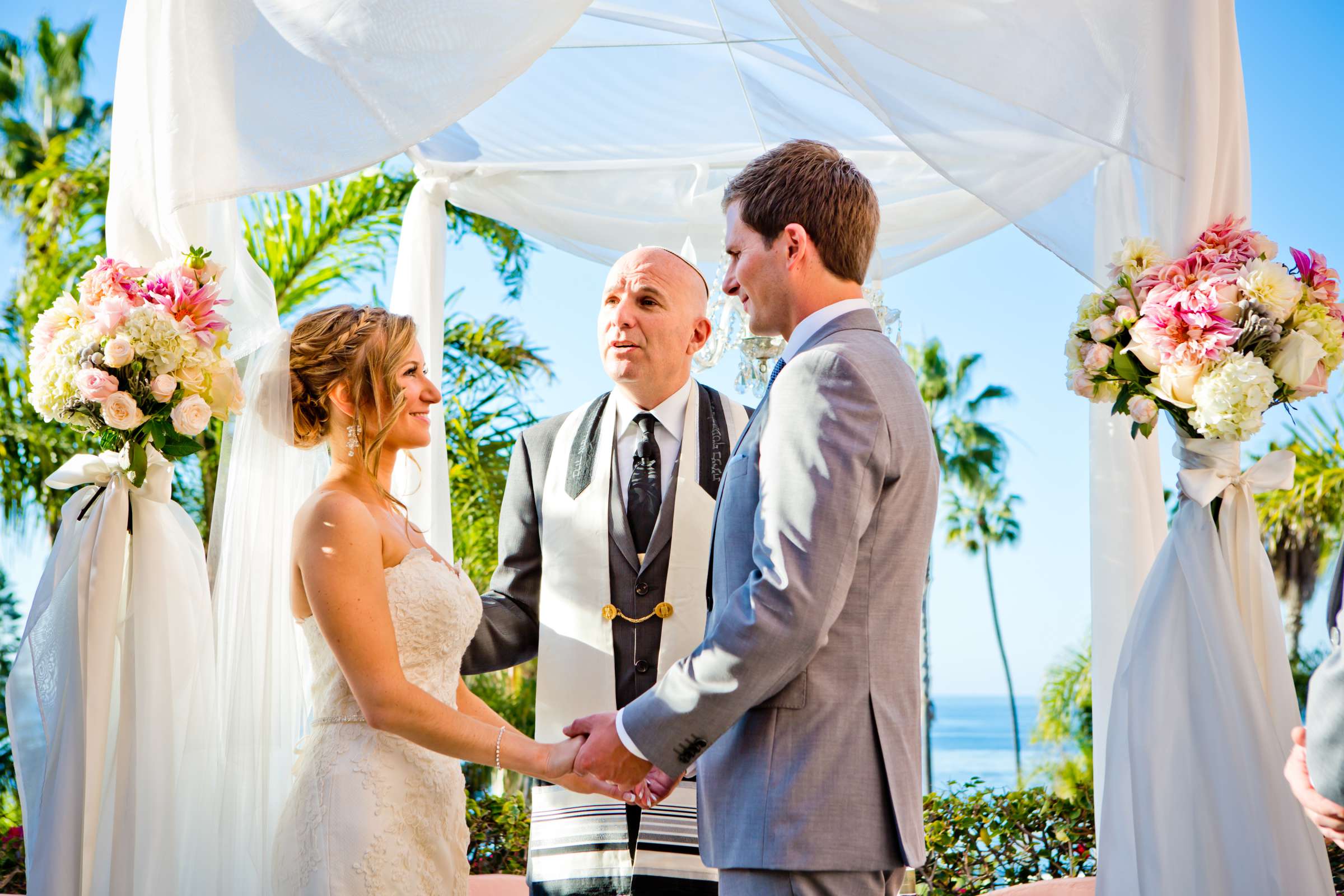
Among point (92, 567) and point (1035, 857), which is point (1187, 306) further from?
point (1035, 857)

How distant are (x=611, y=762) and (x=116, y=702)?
118cm

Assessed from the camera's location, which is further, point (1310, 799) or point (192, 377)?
point (192, 377)

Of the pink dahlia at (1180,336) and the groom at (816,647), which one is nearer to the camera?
the groom at (816,647)

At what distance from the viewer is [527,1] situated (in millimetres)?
2887

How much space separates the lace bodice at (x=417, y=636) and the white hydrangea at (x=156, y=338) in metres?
0.65

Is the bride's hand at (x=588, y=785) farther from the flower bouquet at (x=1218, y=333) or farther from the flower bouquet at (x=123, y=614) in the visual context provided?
the flower bouquet at (x=1218, y=333)

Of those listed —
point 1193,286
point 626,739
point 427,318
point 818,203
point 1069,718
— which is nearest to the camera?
point 626,739

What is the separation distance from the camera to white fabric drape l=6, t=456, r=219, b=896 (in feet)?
8.52

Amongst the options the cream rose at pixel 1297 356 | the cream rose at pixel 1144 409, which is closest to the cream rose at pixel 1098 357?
the cream rose at pixel 1144 409

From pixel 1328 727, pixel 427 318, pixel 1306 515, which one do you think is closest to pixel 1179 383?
pixel 1328 727

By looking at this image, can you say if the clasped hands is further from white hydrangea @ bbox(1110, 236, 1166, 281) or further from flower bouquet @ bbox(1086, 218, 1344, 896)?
white hydrangea @ bbox(1110, 236, 1166, 281)

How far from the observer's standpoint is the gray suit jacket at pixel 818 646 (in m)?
2.14

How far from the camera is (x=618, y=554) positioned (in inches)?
141

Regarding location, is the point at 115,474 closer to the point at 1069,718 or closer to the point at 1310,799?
the point at 1310,799
